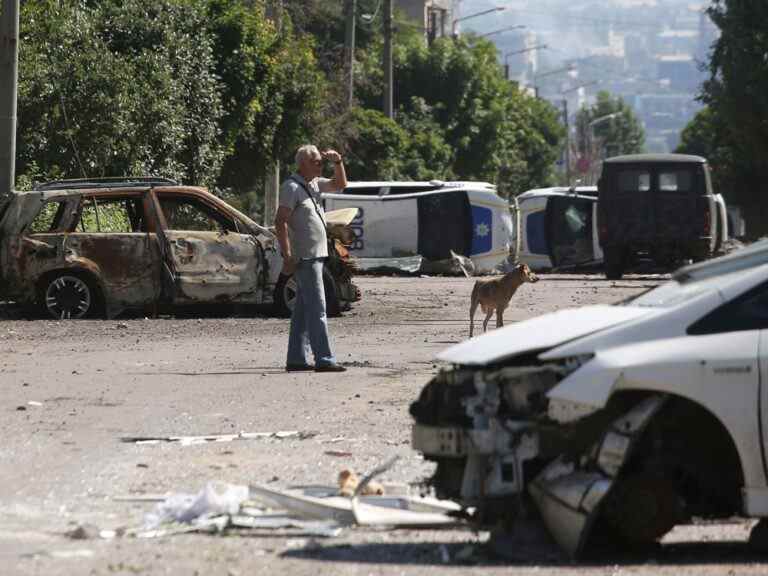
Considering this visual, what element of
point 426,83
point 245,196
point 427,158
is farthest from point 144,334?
point 426,83

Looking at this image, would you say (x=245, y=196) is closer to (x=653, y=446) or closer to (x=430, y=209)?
(x=430, y=209)

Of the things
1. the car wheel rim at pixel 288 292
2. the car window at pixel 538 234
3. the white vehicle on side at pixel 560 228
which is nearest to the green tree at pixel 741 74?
the white vehicle on side at pixel 560 228

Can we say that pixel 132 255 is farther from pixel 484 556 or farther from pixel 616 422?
pixel 616 422

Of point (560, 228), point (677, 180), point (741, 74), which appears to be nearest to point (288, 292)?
point (677, 180)

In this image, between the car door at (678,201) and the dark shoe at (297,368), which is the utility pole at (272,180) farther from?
the dark shoe at (297,368)

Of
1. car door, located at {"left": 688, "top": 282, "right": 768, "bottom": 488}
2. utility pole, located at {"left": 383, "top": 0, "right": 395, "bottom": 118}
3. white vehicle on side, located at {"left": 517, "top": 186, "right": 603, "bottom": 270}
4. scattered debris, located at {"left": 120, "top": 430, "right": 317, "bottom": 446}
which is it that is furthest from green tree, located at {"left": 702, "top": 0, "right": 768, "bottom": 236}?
car door, located at {"left": 688, "top": 282, "right": 768, "bottom": 488}

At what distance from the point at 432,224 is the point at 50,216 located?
17.9m

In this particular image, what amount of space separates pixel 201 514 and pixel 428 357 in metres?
8.50

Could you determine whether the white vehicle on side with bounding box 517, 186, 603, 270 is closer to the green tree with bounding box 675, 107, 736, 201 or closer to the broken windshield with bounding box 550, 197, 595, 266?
the broken windshield with bounding box 550, 197, 595, 266

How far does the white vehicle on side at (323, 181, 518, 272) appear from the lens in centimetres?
3862

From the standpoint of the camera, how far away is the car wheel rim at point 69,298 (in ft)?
67.1

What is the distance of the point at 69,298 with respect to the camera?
20.5 m

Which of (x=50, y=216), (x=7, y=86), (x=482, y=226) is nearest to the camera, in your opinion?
(x=50, y=216)

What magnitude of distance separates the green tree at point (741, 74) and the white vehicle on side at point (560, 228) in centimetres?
1414
